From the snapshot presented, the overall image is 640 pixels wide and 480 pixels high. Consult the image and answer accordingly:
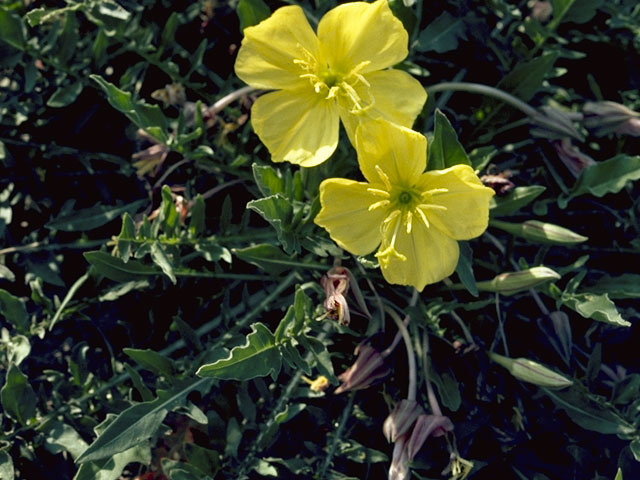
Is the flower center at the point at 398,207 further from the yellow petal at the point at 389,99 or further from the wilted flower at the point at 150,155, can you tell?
the wilted flower at the point at 150,155

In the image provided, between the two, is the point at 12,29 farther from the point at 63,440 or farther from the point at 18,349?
the point at 63,440

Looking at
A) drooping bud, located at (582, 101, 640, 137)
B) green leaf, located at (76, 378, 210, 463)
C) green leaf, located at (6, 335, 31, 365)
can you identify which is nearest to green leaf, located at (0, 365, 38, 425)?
green leaf, located at (6, 335, 31, 365)

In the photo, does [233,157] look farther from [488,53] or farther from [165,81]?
[488,53]

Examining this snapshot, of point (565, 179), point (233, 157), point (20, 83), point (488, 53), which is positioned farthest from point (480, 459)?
point (20, 83)

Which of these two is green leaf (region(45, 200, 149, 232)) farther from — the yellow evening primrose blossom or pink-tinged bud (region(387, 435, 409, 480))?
pink-tinged bud (region(387, 435, 409, 480))

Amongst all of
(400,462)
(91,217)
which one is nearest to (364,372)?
(400,462)

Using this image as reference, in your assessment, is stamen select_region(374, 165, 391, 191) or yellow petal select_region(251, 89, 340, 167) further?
yellow petal select_region(251, 89, 340, 167)

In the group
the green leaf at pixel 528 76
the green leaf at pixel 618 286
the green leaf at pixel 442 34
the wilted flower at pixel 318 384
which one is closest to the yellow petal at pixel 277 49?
the green leaf at pixel 442 34
